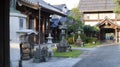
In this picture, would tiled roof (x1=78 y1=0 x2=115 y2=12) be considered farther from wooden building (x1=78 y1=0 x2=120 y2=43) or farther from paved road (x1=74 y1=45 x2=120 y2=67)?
paved road (x1=74 y1=45 x2=120 y2=67)

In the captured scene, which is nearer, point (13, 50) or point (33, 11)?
point (13, 50)

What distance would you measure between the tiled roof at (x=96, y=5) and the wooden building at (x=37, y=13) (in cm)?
2110

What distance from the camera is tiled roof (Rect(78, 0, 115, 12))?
2188 inches

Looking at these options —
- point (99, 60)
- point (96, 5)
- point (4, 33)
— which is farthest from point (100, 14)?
point (4, 33)

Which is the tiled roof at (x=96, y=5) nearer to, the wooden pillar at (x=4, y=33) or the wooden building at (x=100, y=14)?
the wooden building at (x=100, y=14)

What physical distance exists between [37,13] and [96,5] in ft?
92.2

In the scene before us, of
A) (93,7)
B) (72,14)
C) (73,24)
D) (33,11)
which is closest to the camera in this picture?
(33,11)

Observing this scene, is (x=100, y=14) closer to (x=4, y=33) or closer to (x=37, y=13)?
(x=37, y=13)

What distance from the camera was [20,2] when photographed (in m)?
21.9

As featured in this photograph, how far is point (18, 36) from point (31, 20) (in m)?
12.3

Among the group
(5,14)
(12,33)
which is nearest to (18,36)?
(12,33)

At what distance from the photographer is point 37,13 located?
1187 inches

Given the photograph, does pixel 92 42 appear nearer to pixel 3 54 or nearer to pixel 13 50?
pixel 13 50

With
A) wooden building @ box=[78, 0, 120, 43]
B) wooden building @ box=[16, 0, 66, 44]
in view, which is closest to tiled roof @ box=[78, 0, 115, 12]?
wooden building @ box=[78, 0, 120, 43]
